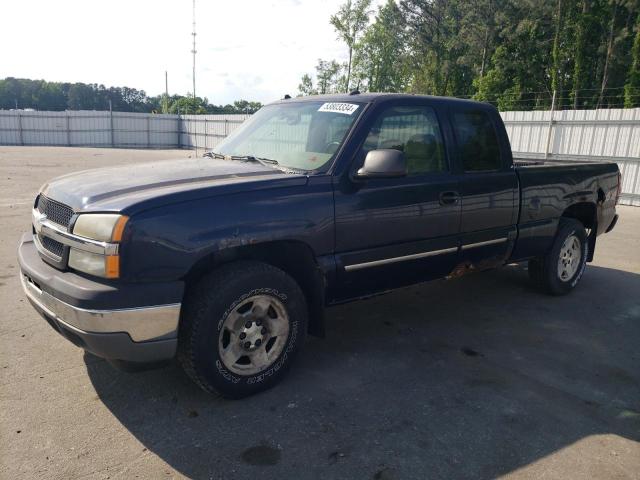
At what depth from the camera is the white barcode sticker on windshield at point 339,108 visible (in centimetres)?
395

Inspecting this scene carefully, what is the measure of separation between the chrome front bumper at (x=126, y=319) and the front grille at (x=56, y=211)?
1.54 feet

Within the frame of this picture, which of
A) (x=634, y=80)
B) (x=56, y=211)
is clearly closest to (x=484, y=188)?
(x=56, y=211)

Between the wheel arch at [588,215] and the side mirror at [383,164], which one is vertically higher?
the side mirror at [383,164]

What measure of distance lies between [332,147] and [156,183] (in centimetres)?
126

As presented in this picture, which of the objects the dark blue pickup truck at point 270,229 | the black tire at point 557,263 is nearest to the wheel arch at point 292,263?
the dark blue pickup truck at point 270,229

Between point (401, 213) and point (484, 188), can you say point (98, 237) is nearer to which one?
point (401, 213)

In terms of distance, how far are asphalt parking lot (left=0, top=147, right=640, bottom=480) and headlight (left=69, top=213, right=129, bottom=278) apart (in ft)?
3.09

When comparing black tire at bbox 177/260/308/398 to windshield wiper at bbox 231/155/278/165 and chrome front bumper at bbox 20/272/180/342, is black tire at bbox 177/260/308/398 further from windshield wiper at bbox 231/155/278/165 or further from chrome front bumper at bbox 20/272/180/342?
windshield wiper at bbox 231/155/278/165

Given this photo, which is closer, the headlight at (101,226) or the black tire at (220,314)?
the headlight at (101,226)

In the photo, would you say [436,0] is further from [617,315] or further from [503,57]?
[617,315]

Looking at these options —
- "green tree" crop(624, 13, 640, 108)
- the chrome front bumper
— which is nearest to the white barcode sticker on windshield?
the chrome front bumper

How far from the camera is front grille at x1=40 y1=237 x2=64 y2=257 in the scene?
10.2ft

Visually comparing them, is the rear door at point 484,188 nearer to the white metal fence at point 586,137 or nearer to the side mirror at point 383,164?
the side mirror at point 383,164

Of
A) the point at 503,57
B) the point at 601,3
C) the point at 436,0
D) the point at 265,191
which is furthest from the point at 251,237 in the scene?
the point at 436,0
